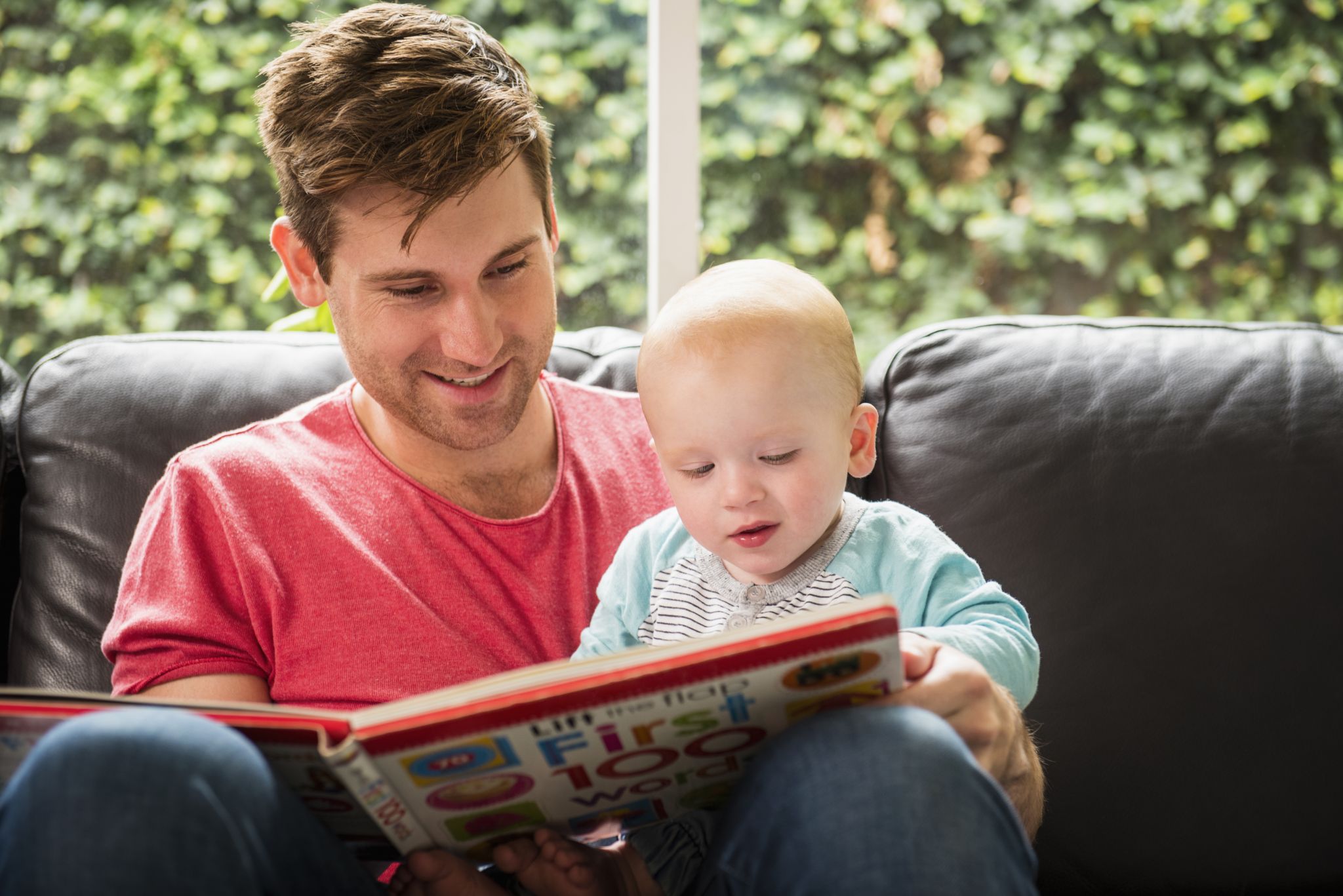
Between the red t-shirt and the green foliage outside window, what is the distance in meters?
1.23

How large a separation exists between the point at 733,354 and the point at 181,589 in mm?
656

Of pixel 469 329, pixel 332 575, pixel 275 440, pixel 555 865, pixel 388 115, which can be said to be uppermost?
pixel 388 115

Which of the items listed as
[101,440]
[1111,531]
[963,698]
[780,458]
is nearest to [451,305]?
[780,458]

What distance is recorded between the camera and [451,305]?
1.41 m

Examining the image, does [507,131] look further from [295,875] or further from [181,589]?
[295,875]

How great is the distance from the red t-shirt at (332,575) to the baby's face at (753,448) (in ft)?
0.92

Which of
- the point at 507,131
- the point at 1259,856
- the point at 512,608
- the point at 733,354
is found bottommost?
the point at 1259,856

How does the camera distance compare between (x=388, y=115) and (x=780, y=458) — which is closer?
(x=780, y=458)

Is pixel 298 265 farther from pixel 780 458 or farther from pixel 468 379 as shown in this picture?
pixel 780 458

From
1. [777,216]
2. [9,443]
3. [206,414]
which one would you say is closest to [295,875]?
[206,414]

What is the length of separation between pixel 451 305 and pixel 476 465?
220mm

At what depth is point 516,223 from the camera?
1.42 meters

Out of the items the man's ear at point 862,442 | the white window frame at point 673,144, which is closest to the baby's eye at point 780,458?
the man's ear at point 862,442

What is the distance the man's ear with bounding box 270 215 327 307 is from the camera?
1490 millimetres
